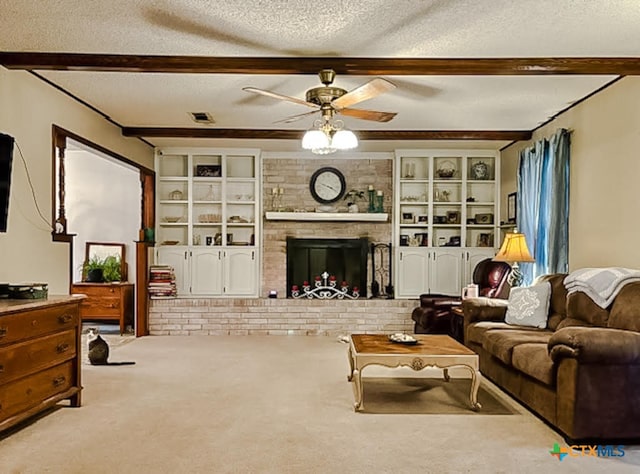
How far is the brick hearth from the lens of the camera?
24.5ft

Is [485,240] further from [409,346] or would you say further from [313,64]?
[313,64]

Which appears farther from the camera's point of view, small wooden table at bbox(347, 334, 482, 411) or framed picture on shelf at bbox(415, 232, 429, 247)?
framed picture on shelf at bbox(415, 232, 429, 247)

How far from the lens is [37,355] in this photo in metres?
3.49

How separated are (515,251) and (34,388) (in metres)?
4.43

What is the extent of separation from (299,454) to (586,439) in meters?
1.66

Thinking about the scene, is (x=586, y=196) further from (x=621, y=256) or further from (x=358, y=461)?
(x=358, y=461)

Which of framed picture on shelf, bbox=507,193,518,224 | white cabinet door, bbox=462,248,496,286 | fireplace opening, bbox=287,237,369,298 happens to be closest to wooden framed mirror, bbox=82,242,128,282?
fireplace opening, bbox=287,237,369,298

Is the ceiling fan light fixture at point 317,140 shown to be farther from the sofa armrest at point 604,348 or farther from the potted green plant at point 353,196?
the potted green plant at point 353,196

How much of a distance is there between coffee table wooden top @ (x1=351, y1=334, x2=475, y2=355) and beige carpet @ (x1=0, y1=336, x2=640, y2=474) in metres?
0.41

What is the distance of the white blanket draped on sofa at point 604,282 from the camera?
395 centimetres

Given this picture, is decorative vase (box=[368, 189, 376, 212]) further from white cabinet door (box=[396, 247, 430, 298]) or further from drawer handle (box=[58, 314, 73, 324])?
drawer handle (box=[58, 314, 73, 324])

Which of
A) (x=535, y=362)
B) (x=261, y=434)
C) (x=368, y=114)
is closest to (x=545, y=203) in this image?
(x=368, y=114)

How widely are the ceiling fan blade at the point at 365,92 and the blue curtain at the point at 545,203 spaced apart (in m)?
2.47

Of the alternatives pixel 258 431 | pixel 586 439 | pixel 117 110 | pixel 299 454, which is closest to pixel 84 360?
pixel 117 110
